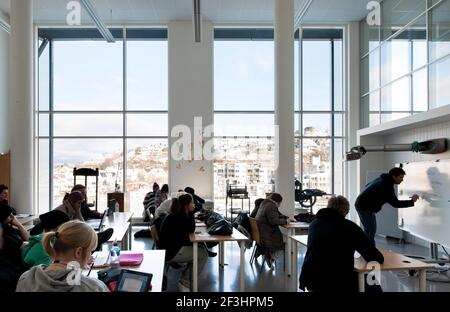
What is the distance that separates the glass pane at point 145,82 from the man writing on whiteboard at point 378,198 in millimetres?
6761

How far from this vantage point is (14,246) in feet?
11.2

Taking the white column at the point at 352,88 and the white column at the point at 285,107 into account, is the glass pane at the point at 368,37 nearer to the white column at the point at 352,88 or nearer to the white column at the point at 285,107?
the white column at the point at 352,88

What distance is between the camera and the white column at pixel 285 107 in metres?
7.88

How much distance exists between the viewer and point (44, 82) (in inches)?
426

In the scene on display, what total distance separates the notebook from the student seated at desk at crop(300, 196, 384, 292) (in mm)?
1388

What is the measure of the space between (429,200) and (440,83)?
2.21 meters

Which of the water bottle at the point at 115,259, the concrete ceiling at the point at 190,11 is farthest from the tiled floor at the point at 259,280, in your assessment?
the concrete ceiling at the point at 190,11

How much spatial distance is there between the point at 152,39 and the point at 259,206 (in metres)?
6.88

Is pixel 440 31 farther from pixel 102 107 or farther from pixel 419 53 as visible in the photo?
pixel 102 107

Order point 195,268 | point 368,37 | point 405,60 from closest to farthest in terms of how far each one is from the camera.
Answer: point 195,268 → point 405,60 → point 368,37

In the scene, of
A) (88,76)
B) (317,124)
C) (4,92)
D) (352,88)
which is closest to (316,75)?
(352,88)

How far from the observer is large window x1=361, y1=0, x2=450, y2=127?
6809 mm

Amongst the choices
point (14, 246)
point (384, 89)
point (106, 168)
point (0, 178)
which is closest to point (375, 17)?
point (384, 89)

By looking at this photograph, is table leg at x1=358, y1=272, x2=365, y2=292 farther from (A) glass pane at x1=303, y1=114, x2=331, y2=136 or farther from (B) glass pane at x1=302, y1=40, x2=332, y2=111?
(B) glass pane at x1=302, y1=40, x2=332, y2=111
